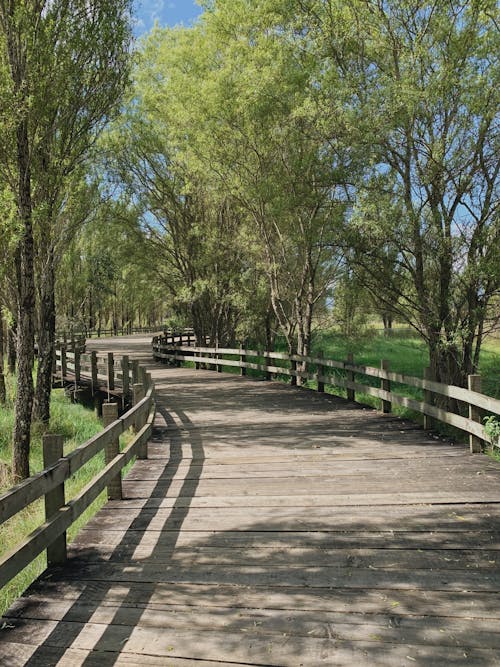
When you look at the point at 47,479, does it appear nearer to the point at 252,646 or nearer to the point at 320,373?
the point at 252,646

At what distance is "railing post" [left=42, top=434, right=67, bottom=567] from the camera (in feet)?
13.7

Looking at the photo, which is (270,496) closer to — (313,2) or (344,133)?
(344,133)

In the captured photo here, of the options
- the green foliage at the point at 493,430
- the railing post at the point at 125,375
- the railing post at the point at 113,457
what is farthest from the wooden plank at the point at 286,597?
the railing post at the point at 125,375

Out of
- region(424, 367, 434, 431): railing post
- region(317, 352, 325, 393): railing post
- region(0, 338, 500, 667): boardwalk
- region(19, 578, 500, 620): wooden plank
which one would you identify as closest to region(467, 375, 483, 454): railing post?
region(0, 338, 500, 667): boardwalk

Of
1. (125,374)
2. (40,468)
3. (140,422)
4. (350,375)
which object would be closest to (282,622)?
(140,422)

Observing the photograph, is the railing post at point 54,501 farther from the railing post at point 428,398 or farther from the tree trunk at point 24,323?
the railing post at point 428,398

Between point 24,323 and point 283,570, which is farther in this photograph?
point 24,323

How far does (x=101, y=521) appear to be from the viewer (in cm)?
516

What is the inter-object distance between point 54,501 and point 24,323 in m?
5.69

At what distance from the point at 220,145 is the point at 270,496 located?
12.5 metres

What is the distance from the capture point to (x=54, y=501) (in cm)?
420

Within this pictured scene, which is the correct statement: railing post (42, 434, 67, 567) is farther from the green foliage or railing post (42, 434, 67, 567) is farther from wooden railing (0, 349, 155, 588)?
the green foliage

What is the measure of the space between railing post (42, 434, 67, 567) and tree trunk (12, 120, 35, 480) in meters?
5.24

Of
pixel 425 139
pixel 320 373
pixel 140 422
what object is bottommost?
pixel 140 422
